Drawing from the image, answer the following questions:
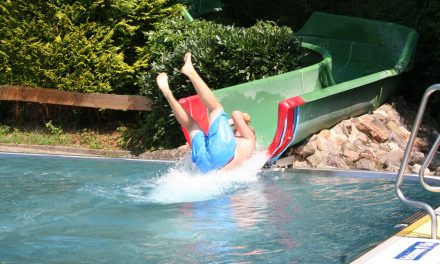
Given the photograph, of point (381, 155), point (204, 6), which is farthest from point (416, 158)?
point (204, 6)

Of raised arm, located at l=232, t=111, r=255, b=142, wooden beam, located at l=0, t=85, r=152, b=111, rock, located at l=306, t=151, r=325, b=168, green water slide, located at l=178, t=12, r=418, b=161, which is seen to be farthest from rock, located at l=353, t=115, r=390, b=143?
wooden beam, located at l=0, t=85, r=152, b=111

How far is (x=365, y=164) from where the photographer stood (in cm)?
902

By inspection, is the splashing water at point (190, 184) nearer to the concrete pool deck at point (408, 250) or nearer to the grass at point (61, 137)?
the concrete pool deck at point (408, 250)

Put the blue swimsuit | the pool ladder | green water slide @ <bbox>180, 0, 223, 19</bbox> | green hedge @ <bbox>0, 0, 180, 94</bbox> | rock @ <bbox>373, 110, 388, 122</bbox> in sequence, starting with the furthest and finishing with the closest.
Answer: green water slide @ <bbox>180, 0, 223, 19</bbox>, green hedge @ <bbox>0, 0, 180, 94</bbox>, rock @ <bbox>373, 110, 388, 122</bbox>, the blue swimsuit, the pool ladder

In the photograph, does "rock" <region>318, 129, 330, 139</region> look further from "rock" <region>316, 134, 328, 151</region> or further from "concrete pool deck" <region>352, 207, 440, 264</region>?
"concrete pool deck" <region>352, 207, 440, 264</region>

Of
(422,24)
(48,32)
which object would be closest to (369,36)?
(422,24)

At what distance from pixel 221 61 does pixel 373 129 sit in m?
2.36

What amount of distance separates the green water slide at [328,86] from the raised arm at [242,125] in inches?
28.9

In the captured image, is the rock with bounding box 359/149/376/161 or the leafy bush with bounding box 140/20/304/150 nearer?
the rock with bounding box 359/149/376/161

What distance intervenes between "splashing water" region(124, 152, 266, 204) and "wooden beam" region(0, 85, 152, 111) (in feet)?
12.3

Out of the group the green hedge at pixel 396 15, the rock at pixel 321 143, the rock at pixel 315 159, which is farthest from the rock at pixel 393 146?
the green hedge at pixel 396 15

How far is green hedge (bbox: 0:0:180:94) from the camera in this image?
12.1 m

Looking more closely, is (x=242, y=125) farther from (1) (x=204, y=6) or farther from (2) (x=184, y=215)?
(1) (x=204, y=6)

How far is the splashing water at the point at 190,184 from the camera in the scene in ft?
23.2
